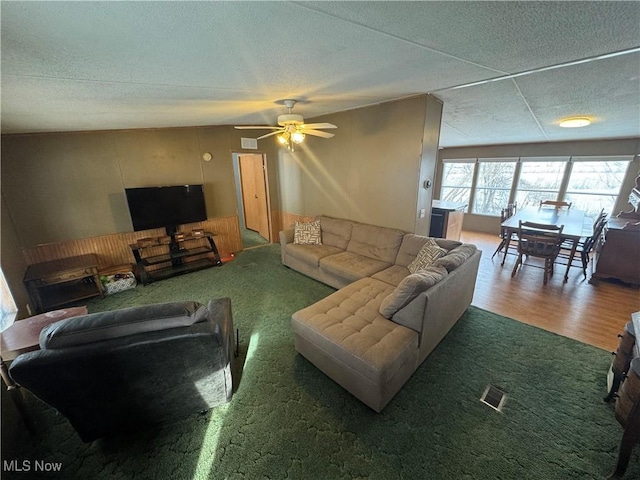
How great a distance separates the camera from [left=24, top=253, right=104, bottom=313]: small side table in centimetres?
317

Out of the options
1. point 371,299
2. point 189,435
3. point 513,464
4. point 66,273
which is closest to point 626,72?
point 371,299

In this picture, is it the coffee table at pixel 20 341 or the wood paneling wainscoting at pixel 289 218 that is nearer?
the coffee table at pixel 20 341

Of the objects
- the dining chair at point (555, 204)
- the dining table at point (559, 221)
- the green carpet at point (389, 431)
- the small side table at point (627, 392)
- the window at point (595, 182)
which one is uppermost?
the window at point (595, 182)

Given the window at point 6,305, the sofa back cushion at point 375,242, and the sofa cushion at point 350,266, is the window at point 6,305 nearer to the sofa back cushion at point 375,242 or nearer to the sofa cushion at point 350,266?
the sofa cushion at point 350,266

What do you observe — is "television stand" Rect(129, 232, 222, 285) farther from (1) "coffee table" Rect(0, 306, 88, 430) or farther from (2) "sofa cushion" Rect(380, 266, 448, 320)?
(2) "sofa cushion" Rect(380, 266, 448, 320)

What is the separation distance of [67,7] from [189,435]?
2.29 meters

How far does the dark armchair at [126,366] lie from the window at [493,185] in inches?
296

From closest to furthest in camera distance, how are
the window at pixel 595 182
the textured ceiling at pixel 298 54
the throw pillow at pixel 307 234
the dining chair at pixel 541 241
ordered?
the textured ceiling at pixel 298 54, the dining chair at pixel 541 241, the throw pillow at pixel 307 234, the window at pixel 595 182

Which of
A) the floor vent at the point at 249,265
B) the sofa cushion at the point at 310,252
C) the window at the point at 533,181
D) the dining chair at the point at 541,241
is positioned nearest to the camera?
the dining chair at the point at 541,241

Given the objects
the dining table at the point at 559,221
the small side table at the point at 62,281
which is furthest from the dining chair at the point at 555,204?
the small side table at the point at 62,281

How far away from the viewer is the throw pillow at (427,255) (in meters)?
2.78

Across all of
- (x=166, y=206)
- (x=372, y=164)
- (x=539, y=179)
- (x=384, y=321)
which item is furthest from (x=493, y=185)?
(x=166, y=206)

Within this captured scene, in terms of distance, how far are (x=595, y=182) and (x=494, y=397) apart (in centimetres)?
622

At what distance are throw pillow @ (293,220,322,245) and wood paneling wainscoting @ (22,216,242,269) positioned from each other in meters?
1.67
